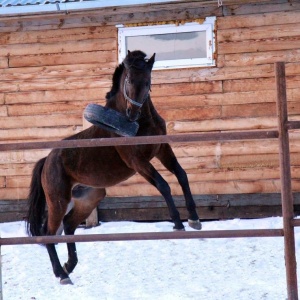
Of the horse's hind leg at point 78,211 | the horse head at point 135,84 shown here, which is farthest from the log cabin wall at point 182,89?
the horse head at point 135,84

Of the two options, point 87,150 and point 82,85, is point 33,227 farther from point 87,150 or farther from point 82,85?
point 82,85

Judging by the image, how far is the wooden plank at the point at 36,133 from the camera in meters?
7.56

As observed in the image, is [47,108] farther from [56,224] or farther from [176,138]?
[176,138]

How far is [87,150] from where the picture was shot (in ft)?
17.0

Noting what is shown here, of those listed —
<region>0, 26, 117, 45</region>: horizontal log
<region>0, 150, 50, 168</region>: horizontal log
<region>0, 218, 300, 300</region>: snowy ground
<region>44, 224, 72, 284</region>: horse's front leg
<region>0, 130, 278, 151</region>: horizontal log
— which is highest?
<region>0, 26, 117, 45</region>: horizontal log

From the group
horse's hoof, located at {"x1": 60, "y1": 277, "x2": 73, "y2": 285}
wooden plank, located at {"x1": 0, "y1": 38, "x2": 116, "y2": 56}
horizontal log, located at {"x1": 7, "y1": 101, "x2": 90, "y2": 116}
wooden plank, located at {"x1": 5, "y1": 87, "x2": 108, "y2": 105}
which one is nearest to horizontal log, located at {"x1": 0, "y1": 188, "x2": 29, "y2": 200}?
Answer: horizontal log, located at {"x1": 7, "y1": 101, "x2": 90, "y2": 116}

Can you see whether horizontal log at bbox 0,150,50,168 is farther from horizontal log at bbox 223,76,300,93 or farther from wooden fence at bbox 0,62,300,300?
wooden fence at bbox 0,62,300,300

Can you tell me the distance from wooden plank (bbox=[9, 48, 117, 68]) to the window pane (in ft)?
1.19

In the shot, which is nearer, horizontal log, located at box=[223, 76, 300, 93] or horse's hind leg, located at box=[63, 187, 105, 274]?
horse's hind leg, located at box=[63, 187, 105, 274]

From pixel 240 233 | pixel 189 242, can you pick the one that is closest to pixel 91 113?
pixel 240 233

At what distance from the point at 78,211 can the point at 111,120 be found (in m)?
1.42

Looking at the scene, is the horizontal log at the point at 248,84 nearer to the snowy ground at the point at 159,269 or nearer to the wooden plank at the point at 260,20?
the wooden plank at the point at 260,20

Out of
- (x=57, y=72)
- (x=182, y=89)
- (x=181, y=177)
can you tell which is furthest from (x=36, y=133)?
(x=181, y=177)

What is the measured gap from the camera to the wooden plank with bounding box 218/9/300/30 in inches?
278
